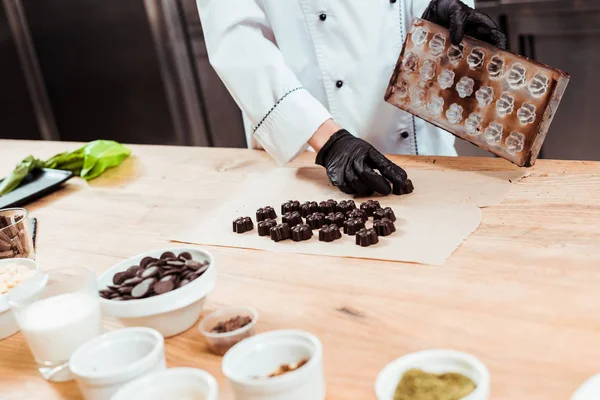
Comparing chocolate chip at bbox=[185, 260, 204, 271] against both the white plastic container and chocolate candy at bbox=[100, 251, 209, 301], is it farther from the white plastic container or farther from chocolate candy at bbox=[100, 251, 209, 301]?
the white plastic container

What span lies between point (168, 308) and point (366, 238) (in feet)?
1.49

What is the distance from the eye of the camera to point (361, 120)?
6.76 feet

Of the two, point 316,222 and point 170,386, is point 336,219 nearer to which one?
point 316,222

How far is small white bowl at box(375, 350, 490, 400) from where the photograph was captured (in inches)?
31.9

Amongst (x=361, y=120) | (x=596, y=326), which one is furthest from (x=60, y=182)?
(x=596, y=326)

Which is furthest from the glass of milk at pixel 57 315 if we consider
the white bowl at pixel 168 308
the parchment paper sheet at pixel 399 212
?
the parchment paper sheet at pixel 399 212

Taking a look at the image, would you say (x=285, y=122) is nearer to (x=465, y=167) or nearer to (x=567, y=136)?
(x=465, y=167)

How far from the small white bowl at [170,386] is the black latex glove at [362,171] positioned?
0.86 meters

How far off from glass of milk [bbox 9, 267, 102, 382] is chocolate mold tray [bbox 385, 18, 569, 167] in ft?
3.26

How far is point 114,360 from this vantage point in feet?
3.27

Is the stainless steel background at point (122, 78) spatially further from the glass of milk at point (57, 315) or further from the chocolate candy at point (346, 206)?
the glass of milk at point (57, 315)

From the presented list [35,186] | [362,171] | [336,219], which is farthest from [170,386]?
[35,186]

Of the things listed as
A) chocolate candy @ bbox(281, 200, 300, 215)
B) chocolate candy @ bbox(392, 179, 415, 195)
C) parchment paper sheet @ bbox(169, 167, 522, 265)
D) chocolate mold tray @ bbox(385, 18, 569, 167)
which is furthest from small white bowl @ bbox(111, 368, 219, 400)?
chocolate mold tray @ bbox(385, 18, 569, 167)

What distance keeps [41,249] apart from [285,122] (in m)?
0.71
